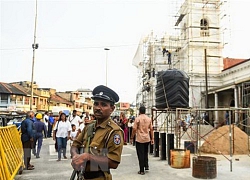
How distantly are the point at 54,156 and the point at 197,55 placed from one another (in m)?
25.2

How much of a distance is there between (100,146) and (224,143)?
10.3 m

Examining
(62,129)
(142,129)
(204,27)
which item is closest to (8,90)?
(204,27)

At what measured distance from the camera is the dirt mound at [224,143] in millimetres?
11183

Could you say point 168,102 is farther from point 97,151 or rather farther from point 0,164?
point 97,151

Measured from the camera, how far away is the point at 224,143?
1139 centimetres

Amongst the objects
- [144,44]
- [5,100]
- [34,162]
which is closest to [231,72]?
[144,44]

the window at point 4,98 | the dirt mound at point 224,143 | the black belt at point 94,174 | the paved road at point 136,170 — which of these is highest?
the window at point 4,98

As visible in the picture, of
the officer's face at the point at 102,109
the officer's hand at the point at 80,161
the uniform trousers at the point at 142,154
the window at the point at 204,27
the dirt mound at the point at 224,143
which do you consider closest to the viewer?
the officer's hand at the point at 80,161

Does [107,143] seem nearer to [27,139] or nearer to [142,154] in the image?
[142,154]

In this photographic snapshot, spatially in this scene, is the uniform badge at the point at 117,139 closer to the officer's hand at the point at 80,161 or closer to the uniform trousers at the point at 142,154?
the officer's hand at the point at 80,161

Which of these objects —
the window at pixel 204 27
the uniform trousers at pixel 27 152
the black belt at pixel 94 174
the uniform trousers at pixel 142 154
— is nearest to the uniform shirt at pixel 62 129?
the uniform trousers at pixel 27 152

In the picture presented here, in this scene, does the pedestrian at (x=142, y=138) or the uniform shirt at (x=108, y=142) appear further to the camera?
the pedestrian at (x=142, y=138)

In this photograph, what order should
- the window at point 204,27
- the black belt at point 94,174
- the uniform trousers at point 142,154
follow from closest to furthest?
the black belt at point 94,174 → the uniform trousers at point 142,154 → the window at point 204,27

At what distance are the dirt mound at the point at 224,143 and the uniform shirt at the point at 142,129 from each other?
4962mm
